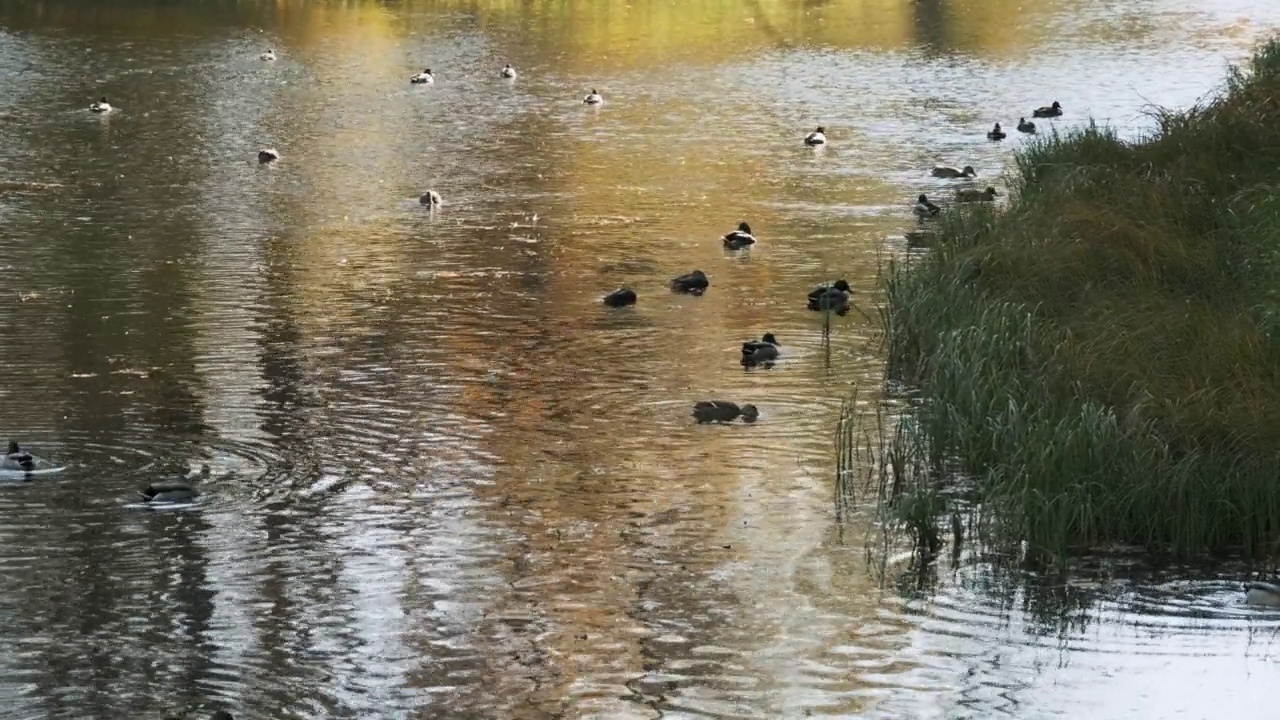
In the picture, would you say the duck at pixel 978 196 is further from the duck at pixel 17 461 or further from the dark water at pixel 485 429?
the duck at pixel 17 461

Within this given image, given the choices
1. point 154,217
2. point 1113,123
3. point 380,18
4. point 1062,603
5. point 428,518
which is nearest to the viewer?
point 1062,603

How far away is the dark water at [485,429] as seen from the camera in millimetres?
9836

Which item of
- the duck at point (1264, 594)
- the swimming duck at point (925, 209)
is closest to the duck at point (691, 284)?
the swimming duck at point (925, 209)

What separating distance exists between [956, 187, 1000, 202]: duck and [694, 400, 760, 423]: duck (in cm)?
813

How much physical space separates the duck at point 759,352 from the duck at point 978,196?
20.0 ft

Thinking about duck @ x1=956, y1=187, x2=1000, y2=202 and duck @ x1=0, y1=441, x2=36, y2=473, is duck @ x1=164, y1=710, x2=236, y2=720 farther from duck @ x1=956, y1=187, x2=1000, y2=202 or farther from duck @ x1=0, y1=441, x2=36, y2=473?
duck @ x1=956, y1=187, x2=1000, y2=202

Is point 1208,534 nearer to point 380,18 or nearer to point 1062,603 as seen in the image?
point 1062,603

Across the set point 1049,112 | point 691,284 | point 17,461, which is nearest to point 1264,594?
point 17,461

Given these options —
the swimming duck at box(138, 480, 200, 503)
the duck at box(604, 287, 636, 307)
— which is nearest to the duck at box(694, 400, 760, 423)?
the swimming duck at box(138, 480, 200, 503)

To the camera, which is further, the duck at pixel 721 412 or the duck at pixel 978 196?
the duck at pixel 978 196

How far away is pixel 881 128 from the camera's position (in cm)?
3172

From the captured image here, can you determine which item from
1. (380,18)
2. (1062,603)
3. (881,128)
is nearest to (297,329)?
(1062,603)

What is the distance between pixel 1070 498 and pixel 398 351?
735 centimetres

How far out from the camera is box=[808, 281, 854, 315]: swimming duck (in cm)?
1848
